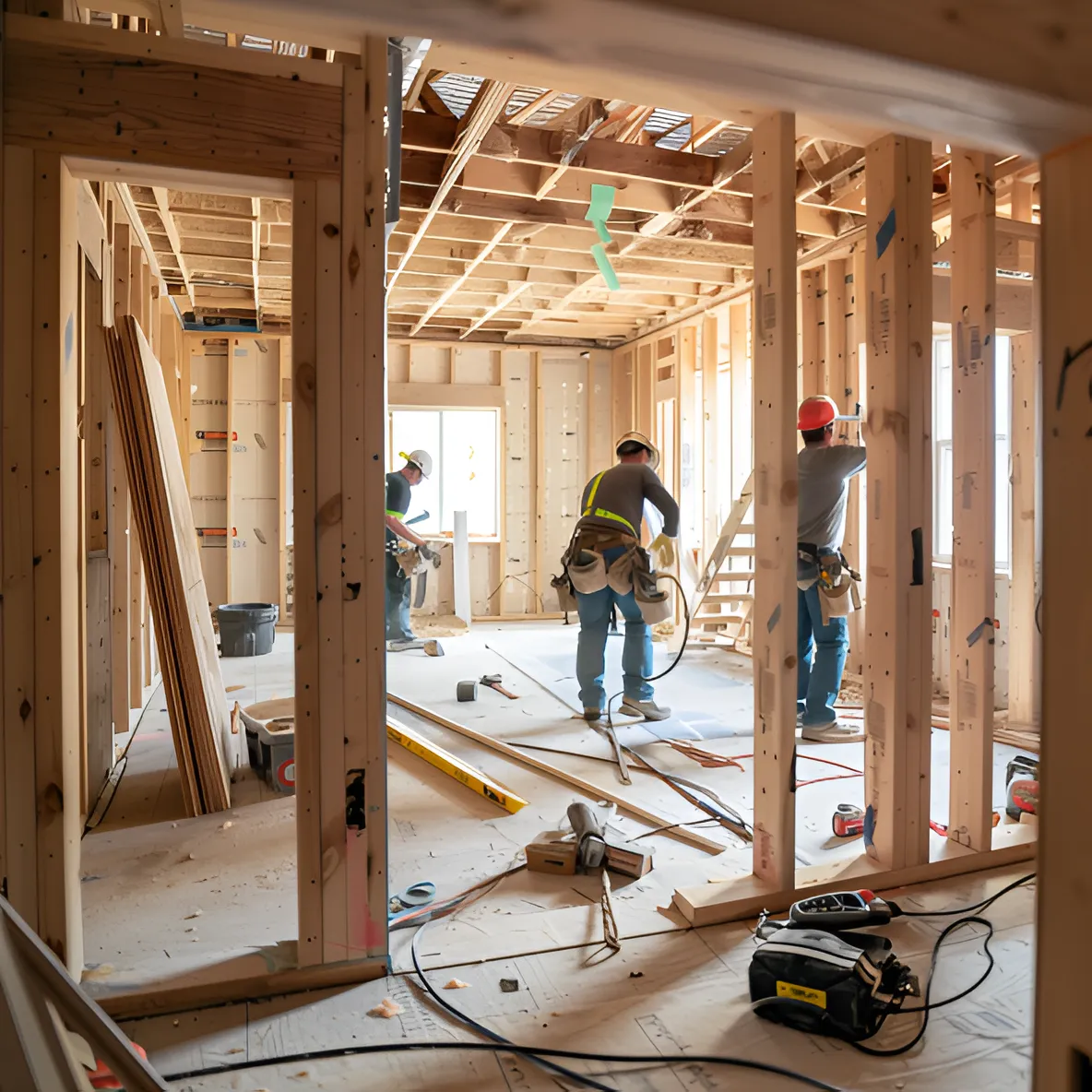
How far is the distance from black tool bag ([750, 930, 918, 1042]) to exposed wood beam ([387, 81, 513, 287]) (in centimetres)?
313

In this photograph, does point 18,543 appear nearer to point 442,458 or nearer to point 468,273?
point 468,273

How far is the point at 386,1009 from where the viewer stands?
6.35 feet

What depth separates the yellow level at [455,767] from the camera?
3.31m

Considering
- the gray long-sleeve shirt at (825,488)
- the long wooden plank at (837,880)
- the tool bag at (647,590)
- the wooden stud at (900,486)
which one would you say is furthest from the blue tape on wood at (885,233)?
the tool bag at (647,590)

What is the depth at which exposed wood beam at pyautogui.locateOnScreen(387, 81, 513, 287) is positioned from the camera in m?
3.50

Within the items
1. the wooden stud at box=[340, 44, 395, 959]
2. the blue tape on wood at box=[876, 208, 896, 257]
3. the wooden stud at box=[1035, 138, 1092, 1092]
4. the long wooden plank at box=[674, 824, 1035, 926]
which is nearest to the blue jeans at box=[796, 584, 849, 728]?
the long wooden plank at box=[674, 824, 1035, 926]

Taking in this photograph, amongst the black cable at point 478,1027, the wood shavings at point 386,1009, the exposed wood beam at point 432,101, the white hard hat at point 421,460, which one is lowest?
the wood shavings at point 386,1009

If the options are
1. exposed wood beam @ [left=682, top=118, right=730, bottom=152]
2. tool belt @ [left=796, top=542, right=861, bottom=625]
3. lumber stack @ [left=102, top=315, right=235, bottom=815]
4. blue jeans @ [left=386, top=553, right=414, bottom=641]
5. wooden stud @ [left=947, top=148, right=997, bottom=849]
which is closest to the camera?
wooden stud @ [left=947, top=148, right=997, bottom=849]

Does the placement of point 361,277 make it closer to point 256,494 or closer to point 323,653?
point 323,653

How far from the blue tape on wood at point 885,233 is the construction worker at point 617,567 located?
2.16 m

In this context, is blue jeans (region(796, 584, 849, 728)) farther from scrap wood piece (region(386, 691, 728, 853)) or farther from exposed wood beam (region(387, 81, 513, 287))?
exposed wood beam (region(387, 81, 513, 287))

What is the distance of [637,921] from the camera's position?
7.72ft

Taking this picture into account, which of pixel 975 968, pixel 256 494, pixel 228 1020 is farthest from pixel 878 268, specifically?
pixel 256 494

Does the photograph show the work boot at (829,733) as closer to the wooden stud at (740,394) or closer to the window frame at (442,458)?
the wooden stud at (740,394)
